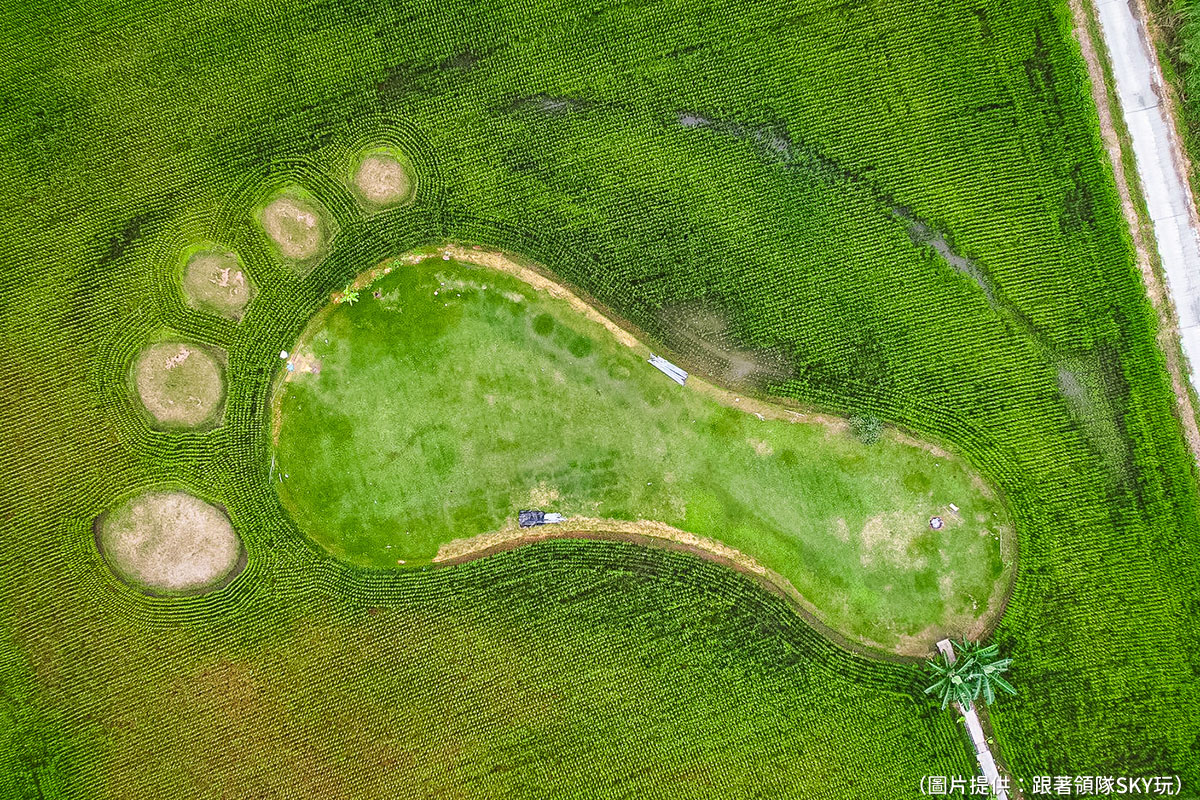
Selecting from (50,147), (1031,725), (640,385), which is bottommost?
(1031,725)

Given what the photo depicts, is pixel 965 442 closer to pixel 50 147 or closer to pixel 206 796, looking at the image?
pixel 206 796

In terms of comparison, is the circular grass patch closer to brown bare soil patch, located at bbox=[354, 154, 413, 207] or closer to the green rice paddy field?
brown bare soil patch, located at bbox=[354, 154, 413, 207]

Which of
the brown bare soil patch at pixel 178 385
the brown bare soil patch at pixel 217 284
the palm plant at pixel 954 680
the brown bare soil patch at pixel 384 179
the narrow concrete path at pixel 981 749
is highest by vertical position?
the brown bare soil patch at pixel 384 179

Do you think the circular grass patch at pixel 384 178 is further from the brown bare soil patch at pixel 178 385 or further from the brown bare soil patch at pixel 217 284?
the brown bare soil patch at pixel 178 385

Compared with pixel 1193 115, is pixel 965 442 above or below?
below

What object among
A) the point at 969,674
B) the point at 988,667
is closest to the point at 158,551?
the point at 969,674

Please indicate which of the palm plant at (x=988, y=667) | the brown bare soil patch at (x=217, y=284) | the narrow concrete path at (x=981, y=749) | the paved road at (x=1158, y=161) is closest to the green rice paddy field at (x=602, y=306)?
the brown bare soil patch at (x=217, y=284)

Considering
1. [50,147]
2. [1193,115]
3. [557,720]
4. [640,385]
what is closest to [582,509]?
[640,385]
